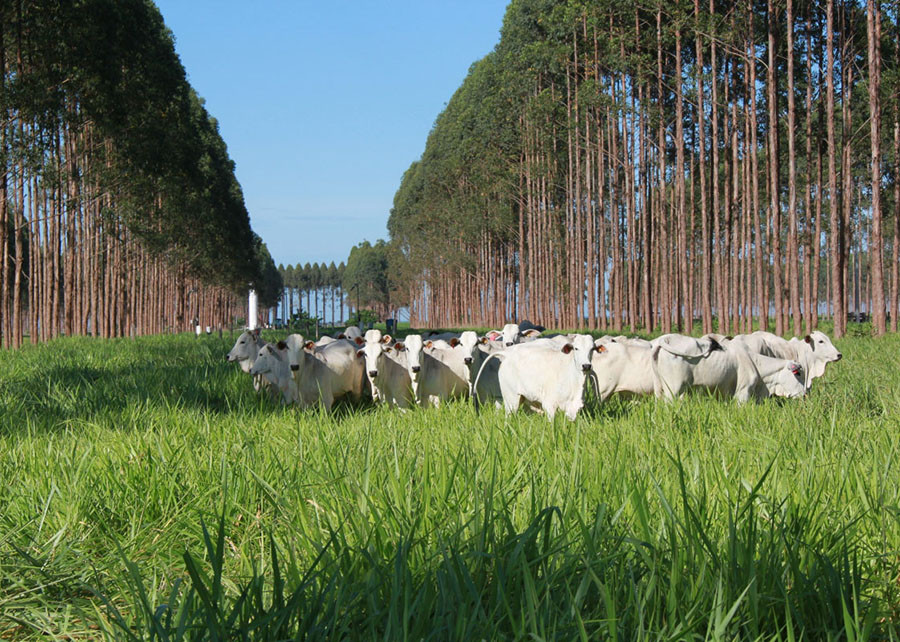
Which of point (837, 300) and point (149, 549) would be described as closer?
point (149, 549)

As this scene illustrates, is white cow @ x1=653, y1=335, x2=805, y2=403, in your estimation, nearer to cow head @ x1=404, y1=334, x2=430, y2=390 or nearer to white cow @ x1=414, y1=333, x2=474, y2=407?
white cow @ x1=414, y1=333, x2=474, y2=407

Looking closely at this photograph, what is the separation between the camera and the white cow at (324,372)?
7.66 m

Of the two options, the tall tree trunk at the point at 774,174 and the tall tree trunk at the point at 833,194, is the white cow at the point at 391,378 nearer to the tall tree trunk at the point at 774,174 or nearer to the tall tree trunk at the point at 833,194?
the tall tree trunk at the point at 774,174

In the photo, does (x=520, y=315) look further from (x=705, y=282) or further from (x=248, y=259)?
(x=705, y=282)

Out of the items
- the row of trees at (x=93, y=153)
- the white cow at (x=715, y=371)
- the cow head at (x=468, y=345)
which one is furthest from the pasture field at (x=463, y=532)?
the row of trees at (x=93, y=153)

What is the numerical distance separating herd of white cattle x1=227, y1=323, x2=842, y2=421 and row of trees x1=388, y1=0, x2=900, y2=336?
445 inches

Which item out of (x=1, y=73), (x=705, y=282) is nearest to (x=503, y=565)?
(x=1, y=73)

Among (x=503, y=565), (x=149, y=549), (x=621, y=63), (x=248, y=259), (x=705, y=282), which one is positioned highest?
(x=621, y=63)

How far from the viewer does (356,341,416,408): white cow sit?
7.65 metres

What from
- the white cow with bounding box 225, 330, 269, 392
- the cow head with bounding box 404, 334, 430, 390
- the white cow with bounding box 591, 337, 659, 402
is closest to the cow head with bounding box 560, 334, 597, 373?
the white cow with bounding box 591, 337, 659, 402

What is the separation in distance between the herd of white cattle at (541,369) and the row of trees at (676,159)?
11299 millimetres

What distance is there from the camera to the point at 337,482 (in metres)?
3.23

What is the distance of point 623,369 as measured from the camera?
7.35m

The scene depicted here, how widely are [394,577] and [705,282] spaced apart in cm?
2244
